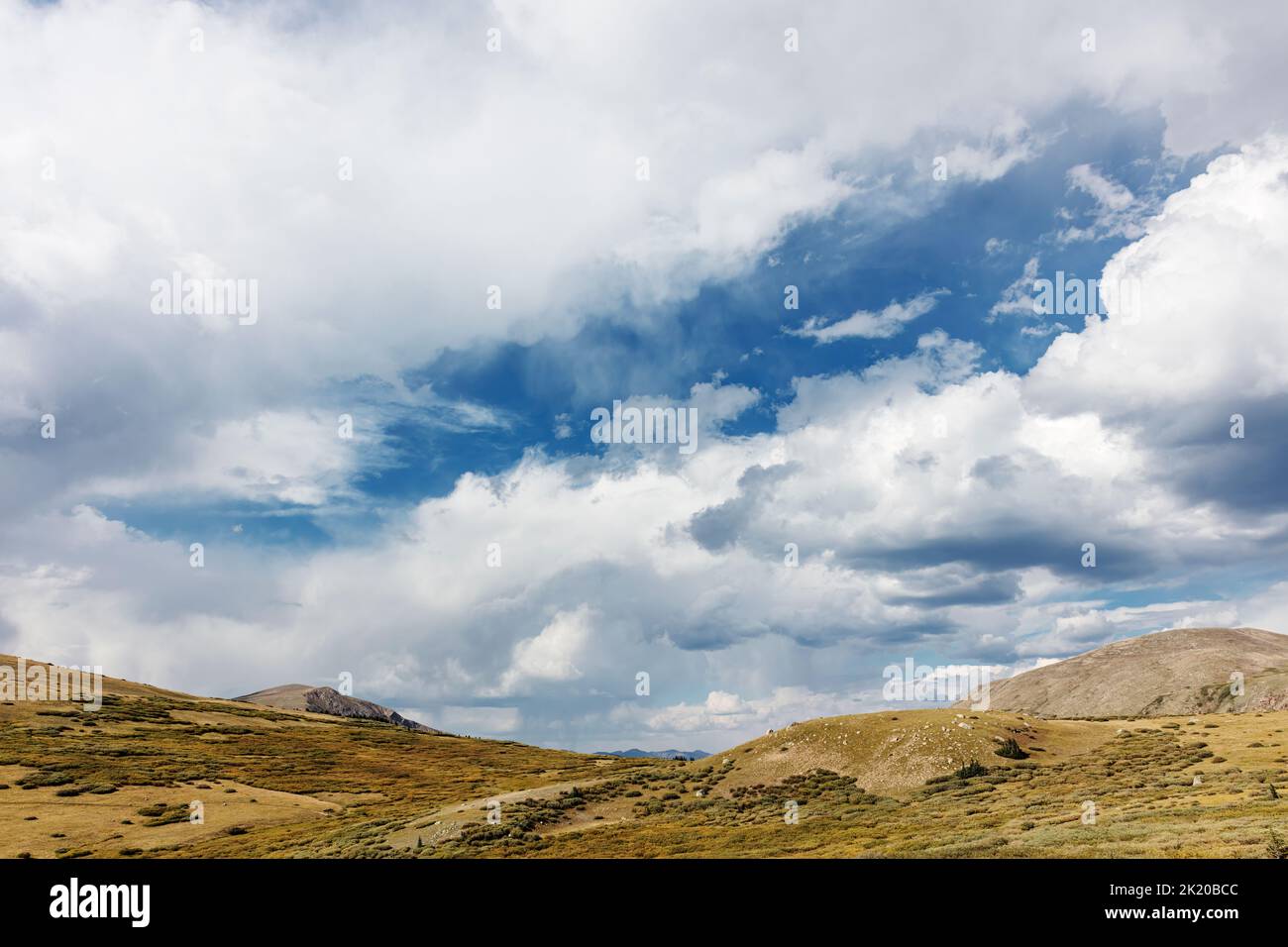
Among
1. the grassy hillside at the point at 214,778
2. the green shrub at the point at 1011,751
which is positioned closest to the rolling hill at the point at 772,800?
the green shrub at the point at 1011,751

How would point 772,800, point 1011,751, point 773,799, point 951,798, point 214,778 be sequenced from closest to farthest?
point 951,798
point 772,800
point 773,799
point 1011,751
point 214,778

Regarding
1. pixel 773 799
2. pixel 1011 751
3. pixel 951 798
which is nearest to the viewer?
pixel 951 798

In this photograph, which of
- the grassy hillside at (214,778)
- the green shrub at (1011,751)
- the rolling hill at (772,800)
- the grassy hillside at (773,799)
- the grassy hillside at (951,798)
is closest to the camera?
the grassy hillside at (951,798)

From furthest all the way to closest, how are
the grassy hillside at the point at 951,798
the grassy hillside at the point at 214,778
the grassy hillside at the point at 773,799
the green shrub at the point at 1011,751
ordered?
1. the green shrub at the point at 1011,751
2. the grassy hillside at the point at 214,778
3. the grassy hillside at the point at 773,799
4. the grassy hillside at the point at 951,798

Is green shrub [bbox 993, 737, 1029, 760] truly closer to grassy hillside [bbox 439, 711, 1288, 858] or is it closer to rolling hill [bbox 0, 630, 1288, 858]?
rolling hill [bbox 0, 630, 1288, 858]

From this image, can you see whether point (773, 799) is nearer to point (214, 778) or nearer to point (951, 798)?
point (951, 798)

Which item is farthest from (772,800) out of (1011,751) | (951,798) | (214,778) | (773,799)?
(214,778)

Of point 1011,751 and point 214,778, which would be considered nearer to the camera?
point 1011,751

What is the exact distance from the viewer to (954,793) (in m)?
53.8

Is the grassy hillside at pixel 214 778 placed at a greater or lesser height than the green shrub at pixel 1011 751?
lesser

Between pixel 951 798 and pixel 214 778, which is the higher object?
pixel 951 798

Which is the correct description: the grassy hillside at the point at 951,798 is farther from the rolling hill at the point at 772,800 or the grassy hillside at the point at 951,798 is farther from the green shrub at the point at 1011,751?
the green shrub at the point at 1011,751

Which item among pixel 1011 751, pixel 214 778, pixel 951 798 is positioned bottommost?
pixel 214 778
